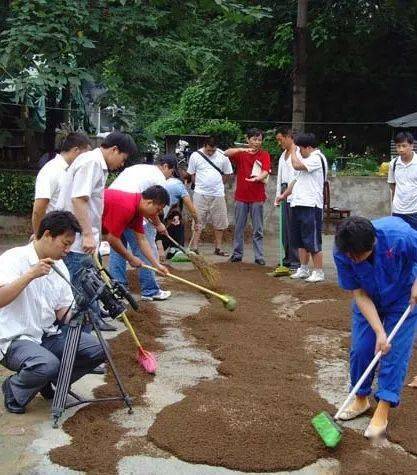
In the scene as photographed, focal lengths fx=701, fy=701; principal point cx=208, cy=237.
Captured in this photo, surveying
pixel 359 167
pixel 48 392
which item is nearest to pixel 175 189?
pixel 48 392

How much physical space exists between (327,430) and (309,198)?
4.47 metres

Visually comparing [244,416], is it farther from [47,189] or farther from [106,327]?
[47,189]

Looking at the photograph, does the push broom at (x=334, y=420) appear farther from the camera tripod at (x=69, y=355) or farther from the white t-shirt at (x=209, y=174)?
the white t-shirt at (x=209, y=174)

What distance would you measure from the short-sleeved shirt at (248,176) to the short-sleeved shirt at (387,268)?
5142 millimetres

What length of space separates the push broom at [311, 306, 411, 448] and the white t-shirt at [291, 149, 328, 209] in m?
4.05

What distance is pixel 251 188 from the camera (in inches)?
354

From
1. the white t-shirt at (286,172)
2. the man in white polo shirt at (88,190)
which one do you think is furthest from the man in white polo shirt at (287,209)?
the man in white polo shirt at (88,190)

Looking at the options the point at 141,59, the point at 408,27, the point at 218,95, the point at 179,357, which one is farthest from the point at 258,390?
the point at 218,95

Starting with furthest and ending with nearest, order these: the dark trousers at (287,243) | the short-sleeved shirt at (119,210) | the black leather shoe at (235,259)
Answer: the black leather shoe at (235,259), the dark trousers at (287,243), the short-sleeved shirt at (119,210)

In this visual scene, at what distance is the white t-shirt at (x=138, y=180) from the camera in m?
6.30

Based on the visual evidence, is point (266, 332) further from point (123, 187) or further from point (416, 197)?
point (416, 197)

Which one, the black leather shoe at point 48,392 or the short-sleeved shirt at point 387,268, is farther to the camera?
the black leather shoe at point 48,392

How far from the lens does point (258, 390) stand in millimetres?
4422

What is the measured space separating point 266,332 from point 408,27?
499 inches
